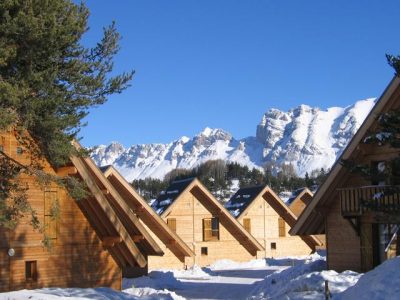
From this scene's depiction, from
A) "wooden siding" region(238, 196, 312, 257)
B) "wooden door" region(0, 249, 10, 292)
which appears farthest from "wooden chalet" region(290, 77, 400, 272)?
"wooden siding" region(238, 196, 312, 257)

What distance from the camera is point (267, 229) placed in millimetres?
47031

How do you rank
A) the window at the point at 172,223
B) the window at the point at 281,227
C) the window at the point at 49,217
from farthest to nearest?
the window at the point at 281,227 → the window at the point at 172,223 → the window at the point at 49,217

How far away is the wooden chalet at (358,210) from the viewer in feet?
75.8

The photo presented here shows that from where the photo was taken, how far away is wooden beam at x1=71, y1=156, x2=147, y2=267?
699 inches

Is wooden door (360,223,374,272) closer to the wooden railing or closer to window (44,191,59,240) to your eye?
the wooden railing

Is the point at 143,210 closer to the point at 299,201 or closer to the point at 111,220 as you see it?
the point at 111,220

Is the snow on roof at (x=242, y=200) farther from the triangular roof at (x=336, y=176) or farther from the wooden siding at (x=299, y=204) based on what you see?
the triangular roof at (x=336, y=176)

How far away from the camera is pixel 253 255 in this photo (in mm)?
43656

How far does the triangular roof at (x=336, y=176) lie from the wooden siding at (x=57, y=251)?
9.28 m

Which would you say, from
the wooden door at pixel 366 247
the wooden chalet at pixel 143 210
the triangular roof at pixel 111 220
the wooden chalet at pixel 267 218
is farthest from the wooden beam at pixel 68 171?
the wooden chalet at pixel 267 218

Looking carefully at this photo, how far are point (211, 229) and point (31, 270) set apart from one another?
79.6 ft

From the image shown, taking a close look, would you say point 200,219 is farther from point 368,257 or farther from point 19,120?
point 19,120

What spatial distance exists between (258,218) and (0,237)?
1219 inches

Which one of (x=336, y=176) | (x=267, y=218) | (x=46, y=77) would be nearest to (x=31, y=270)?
(x=46, y=77)
